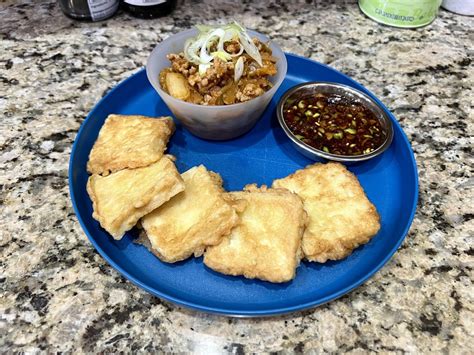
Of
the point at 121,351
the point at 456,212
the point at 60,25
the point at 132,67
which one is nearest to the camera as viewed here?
the point at 121,351

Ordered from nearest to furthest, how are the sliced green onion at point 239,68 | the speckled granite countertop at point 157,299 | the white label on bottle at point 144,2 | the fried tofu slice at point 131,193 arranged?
1. the speckled granite countertop at point 157,299
2. the fried tofu slice at point 131,193
3. the sliced green onion at point 239,68
4. the white label on bottle at point 144,2

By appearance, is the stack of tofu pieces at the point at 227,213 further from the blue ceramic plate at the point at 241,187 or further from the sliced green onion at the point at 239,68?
the sliced green onion at the point at 239,68

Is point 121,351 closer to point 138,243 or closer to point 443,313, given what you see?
point 138,243

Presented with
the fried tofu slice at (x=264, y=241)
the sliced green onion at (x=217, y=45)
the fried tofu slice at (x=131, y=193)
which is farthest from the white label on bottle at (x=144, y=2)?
the fried tofu slice at (x=264, y=241)

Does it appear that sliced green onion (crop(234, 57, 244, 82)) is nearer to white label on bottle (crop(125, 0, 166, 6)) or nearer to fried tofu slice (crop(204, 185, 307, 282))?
fried tofu slice (crop(204, 185, 307, 282))

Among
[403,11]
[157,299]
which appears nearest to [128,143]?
[157,299]

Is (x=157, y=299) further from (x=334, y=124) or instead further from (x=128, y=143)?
(x=334, y=124)

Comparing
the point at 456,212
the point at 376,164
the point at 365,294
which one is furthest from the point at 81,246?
the point at 456,212

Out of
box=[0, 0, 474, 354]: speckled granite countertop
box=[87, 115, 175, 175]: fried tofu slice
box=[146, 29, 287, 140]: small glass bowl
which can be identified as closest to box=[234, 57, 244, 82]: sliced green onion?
box=[146, 29, 287, 140]: small glass bowl
